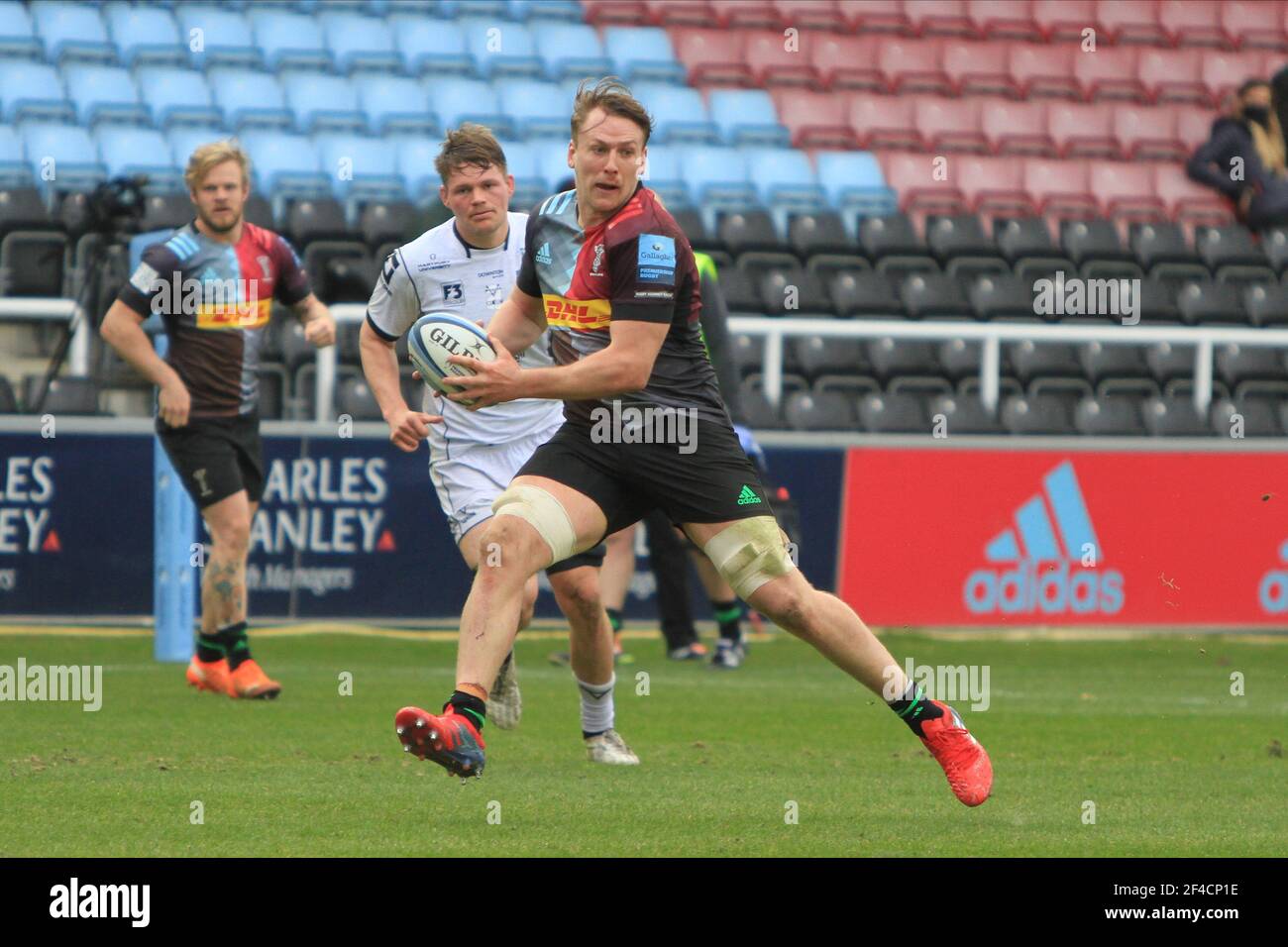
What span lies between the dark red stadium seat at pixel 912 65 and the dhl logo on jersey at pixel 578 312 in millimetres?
16081

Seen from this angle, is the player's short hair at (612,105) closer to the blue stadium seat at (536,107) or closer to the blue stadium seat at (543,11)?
the blue stadium seat at (536,107)

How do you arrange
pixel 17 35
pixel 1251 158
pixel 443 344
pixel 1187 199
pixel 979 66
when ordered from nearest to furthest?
1. pixel 443 344
2. pixel 17 35
3. pixel 1251 158
4. pixel 1187 199
5. pixel 979 66

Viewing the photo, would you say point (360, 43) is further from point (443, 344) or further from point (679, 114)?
point (443, 344)

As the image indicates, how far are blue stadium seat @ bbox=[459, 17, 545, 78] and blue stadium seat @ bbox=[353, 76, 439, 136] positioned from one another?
43.0 inches

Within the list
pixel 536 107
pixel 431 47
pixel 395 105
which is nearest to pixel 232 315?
pixel 395 105

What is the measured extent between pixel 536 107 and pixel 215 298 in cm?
1036

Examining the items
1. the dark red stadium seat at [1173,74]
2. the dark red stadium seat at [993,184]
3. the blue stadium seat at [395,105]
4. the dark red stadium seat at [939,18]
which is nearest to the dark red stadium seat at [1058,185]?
the dark red stadium seat at [993,184]

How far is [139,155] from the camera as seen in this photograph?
17109 millimetres

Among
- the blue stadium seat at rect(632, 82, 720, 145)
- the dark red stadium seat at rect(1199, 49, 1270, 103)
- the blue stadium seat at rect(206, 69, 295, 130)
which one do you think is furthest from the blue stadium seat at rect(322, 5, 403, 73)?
the dark red stadium seat at rect(1199, 49, 1270, 103)

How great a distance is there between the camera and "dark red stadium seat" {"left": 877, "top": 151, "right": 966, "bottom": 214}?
19.8m

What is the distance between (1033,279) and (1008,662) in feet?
19.6

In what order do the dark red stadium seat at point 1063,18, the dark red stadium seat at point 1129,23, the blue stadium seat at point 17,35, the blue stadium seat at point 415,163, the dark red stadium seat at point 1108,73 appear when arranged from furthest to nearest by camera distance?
the dark red stadium seat at point 1129,23
the dark red stadium seat at point 1063,18
the dark red stadium seat at point 1108,73
the blue stadium seat at point 17,35
the blue stadium seat at point 415,163

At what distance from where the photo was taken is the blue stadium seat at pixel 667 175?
60.4 ft
